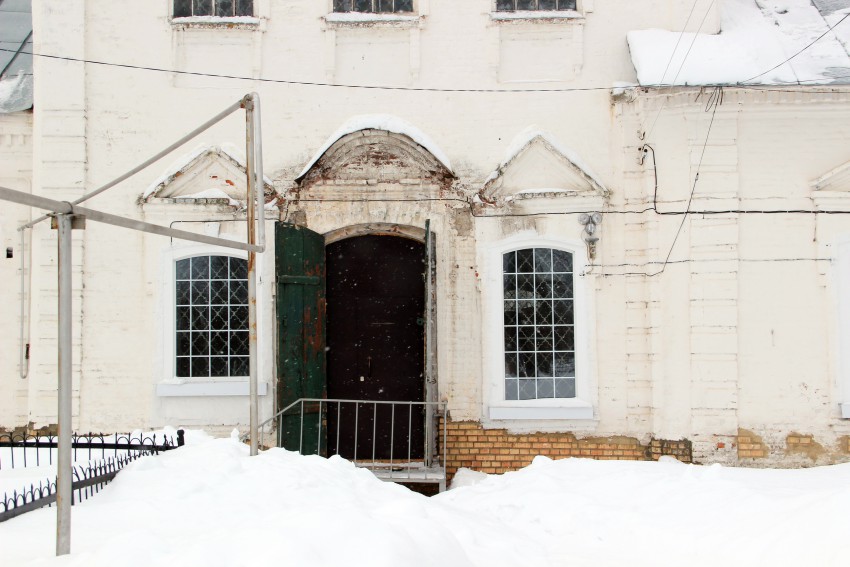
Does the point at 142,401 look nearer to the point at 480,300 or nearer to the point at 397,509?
the point at 480,300

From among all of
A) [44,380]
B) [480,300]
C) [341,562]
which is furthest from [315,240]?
[341,562]

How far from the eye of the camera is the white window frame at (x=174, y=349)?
795cm

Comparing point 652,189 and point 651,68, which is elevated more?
point 651,68

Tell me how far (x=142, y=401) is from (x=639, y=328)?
4986mm

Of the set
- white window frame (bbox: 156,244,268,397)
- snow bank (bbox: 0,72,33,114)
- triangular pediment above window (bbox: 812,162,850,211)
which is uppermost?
snow bank (bbox: 0,72,33,114)

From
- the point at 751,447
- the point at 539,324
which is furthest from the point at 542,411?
the point at 751,447

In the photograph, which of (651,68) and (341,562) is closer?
(341,562)

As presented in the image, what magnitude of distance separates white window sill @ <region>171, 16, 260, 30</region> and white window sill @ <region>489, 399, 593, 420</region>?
455 centimetres

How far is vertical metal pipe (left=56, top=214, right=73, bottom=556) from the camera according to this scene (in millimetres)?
3359

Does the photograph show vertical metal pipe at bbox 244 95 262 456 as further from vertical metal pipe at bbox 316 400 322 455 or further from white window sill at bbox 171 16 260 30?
white window sill at bbox 171 16 260 30

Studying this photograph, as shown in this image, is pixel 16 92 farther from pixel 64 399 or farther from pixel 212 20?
pixel 64 399

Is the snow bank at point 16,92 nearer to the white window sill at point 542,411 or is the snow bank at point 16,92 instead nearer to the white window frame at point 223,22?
the white window frame at point 223,22

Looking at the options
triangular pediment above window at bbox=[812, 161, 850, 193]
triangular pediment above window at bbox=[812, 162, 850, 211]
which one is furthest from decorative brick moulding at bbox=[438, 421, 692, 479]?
triangular pediment above window at bbox=[812, 161, 850, 193]

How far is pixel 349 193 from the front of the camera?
318 inches
